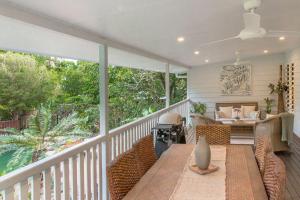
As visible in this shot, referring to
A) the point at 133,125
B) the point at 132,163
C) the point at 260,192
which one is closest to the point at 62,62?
the point at 133,125

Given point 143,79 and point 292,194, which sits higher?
point 143,79

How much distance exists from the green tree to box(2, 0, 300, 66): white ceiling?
5.77m

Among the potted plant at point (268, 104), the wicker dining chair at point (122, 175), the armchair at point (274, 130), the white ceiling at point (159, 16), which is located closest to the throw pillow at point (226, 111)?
the potted plant at point (268, 104)

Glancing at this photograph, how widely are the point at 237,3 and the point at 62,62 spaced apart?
11.6 meters

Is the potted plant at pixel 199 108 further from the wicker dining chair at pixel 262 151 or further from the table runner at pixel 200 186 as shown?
the table runner at pixel 200 186

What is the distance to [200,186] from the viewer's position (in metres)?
2.12

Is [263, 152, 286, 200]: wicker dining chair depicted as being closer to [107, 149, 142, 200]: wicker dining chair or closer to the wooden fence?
[107, 149, 142, 200]: wicker dining chair

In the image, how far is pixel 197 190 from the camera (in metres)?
2.04

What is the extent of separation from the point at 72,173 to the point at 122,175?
0.83 meters

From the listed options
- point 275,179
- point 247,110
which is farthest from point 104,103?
point 247,110

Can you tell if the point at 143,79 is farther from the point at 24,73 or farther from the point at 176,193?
the point at 176,193

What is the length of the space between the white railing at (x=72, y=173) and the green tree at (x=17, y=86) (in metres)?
5.71

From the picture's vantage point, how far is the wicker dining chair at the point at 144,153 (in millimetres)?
2770

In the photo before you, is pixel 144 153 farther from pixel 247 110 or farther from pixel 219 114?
pixel 247 110
